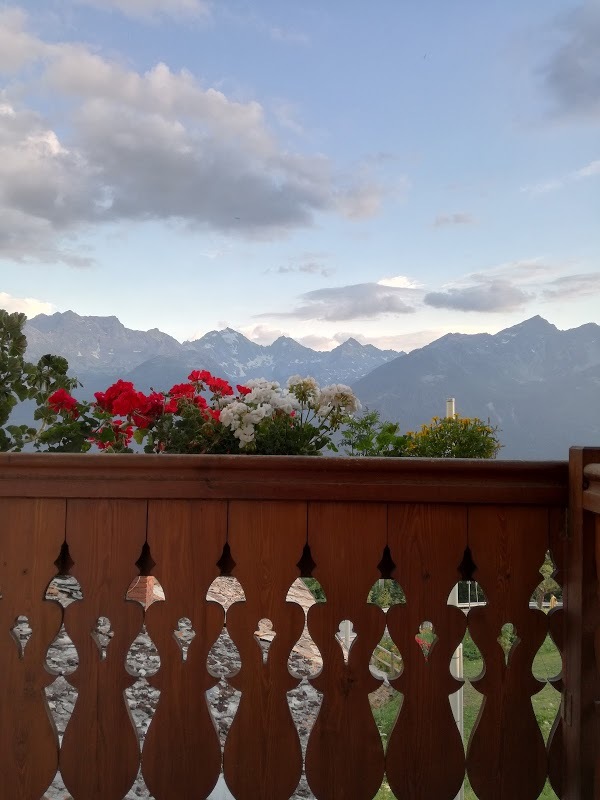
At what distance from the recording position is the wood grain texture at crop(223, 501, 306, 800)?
45.0 inches

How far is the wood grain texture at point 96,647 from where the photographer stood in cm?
115

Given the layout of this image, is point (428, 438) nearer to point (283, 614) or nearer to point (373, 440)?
point (373, 440)

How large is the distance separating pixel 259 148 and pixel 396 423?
6.23 meters

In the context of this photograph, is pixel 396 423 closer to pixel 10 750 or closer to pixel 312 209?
pixel 10 750

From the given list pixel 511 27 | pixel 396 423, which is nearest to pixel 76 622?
pixel 396 423

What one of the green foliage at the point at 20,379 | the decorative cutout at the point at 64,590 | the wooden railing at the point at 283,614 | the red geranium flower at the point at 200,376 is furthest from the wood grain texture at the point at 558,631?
the decorative cutout at the point at 64,590

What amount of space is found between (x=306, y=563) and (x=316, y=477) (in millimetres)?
172

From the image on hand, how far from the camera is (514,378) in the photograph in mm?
14469

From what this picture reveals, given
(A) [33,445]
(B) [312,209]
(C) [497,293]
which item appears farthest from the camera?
(C) [497,293]

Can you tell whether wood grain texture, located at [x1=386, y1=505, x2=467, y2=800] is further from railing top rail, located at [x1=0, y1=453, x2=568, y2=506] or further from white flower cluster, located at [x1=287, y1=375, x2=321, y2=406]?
white flower cluster, located at [x1=287, y1=375, x2=321, y2=406]

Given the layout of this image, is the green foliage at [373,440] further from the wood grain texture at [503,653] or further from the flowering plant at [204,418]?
the wood grain texture at [503,653]

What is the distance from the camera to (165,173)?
7.37m

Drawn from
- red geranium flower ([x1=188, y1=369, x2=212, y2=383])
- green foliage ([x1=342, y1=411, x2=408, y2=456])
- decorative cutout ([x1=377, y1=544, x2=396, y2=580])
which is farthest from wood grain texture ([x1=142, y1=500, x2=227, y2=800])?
red geranium flower ([x1=188, y1=369, x2=212, y2=383])

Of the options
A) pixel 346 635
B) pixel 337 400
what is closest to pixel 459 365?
pixel 337 400
